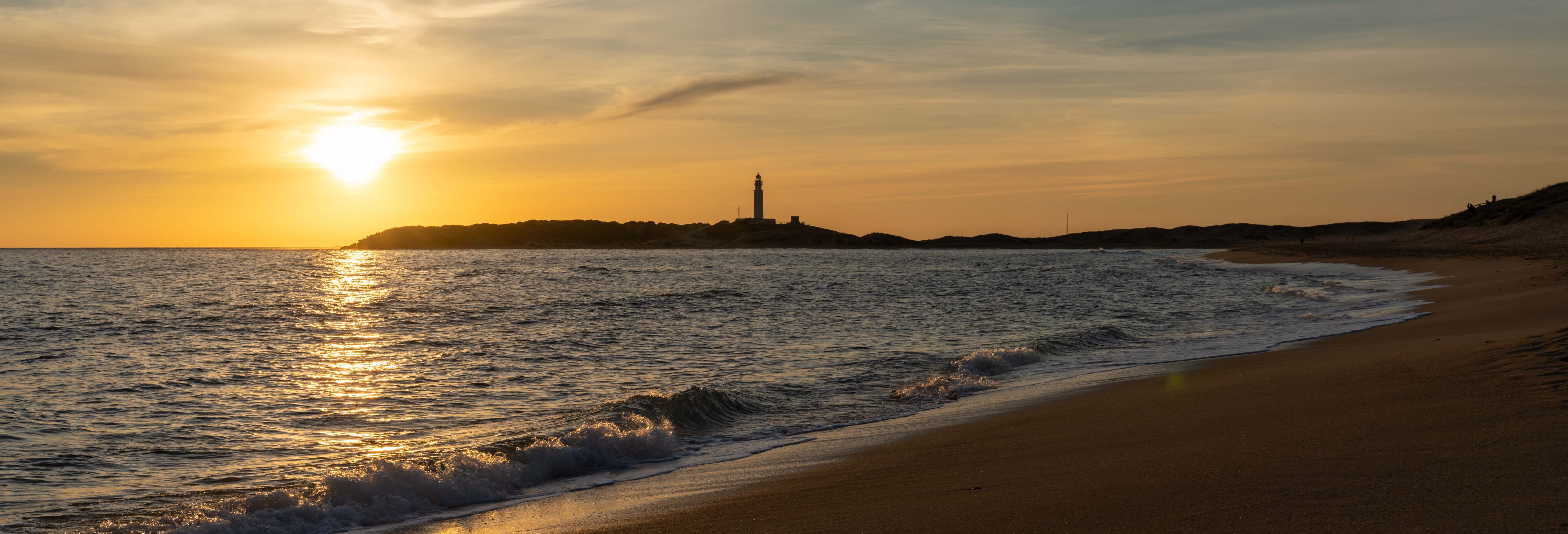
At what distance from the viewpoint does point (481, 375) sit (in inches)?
560

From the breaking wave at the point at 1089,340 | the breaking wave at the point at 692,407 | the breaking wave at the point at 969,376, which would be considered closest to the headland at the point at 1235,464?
the breaking wave at the point at 969,376

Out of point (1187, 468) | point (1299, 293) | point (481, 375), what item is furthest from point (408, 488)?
point (1299, 293)

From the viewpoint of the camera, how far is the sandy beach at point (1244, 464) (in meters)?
4.61

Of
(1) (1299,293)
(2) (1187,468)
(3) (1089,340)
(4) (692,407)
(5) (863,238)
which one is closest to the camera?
(2) (1187,468)

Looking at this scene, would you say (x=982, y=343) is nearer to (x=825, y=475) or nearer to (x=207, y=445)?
(x=825, y=475)

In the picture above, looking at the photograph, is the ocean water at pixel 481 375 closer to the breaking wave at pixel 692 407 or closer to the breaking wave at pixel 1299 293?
the breaking wave at pixel 692 407

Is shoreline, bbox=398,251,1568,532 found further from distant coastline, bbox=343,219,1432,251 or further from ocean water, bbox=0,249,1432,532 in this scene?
distant coastline, bbox=343,219,1432,251

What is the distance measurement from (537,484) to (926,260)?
325ft

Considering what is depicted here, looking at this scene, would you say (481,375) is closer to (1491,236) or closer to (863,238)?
(1491,236)

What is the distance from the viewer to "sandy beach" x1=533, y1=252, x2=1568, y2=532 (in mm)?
4613

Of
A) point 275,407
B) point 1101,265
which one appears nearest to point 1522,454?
point 275,407

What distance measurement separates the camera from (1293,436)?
254 inches

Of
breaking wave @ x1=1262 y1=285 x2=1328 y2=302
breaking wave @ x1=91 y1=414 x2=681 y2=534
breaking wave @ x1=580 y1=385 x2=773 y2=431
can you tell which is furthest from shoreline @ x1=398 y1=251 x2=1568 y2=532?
breaking wave @ x1=1262 y1=285 x2=1328 y2=302

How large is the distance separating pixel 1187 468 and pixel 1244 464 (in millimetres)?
340
